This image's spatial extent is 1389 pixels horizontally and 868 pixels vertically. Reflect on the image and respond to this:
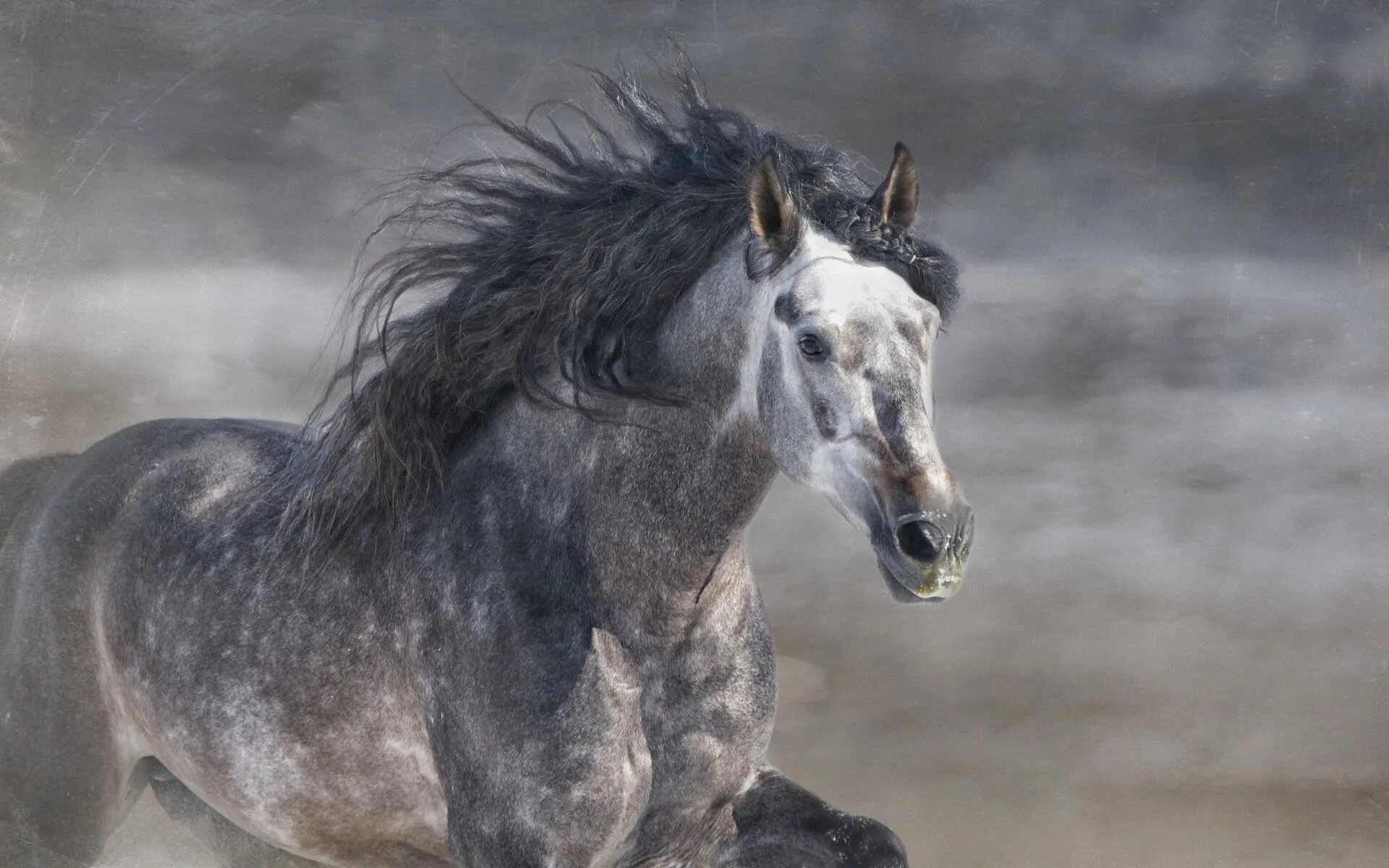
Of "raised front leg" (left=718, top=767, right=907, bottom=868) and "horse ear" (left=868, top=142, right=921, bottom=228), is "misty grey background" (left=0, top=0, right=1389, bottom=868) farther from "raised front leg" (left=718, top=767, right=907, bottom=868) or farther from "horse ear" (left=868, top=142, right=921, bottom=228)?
"horse ear" (left=868, top=142, right=921, bottom=228)

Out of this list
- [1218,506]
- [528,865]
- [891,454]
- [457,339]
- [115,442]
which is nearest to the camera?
[891,454]

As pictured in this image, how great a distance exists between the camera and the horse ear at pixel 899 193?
246 centimetres

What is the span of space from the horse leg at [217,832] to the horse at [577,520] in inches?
13.3

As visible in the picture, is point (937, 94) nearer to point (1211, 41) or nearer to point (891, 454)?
point (1211, 41)

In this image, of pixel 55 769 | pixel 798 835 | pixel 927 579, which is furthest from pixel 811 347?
pixel 55 769

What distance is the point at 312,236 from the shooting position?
606 cm

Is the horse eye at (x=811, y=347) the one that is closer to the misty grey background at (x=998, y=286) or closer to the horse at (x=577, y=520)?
the horse at (x=577, y=520)

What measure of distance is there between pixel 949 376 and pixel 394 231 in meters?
2.45

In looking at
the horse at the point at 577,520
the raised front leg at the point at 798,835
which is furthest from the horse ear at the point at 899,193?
the raised front leg at the point at 798,835

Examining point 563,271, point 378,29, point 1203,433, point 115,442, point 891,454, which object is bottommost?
point 115,442

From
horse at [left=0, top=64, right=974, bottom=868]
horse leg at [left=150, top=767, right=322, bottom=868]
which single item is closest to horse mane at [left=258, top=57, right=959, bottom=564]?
horse at [left=0, top=64, right=974, bottom=868]

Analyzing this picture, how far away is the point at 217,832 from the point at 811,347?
221cm

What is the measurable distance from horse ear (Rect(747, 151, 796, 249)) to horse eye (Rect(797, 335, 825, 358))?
21 centimetres

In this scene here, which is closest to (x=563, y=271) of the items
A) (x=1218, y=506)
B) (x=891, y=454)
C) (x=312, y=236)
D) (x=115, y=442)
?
(x=891, y=454)
